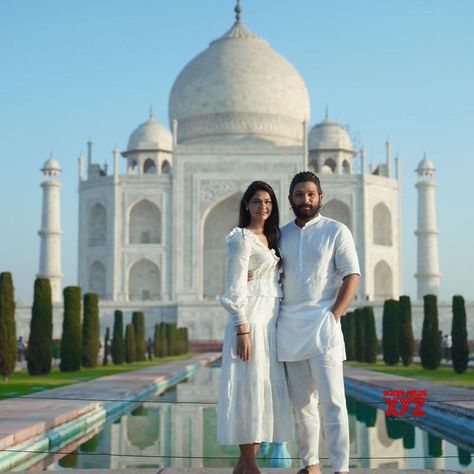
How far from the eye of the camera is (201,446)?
4633mm

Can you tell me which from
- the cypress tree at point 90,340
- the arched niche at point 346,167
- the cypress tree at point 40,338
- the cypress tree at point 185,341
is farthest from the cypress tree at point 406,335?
the arched niche at point 346,167

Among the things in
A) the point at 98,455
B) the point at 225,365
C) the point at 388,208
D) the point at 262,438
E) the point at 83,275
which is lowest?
the point at 98,455

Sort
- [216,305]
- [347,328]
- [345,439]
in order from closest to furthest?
[345,439], [347,328], [216,305]

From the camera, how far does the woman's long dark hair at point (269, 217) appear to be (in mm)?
2961

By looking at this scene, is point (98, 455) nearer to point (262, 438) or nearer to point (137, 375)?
point (262, 438)

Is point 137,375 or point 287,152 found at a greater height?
point 287,152

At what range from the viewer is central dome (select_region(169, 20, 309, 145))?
2731 centimetres

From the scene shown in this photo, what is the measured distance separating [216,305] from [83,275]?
16.4 ft

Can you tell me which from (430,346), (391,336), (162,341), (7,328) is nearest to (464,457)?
(7,328)

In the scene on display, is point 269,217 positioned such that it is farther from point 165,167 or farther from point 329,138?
point 165,167

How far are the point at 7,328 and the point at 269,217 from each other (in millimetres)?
7413

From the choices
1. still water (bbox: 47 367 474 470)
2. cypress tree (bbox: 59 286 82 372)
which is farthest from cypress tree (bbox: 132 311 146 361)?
still water (bbox: 47 367 474 470)

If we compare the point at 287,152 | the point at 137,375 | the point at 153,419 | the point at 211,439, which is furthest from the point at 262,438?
the point at 287,152

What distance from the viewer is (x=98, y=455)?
14.3 feet
